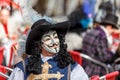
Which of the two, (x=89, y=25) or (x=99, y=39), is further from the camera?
(x=89, y=25)

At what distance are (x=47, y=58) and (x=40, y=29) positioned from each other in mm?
318

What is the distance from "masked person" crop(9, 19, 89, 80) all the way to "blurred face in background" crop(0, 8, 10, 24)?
58.7 inches

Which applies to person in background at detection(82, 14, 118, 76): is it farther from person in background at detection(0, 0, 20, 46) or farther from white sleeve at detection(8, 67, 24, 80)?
white sleeve at detection(8, 67, 24, 80)

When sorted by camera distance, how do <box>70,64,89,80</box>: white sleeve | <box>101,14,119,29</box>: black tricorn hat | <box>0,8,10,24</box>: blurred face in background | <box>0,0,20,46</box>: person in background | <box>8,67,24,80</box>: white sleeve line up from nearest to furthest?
<box>70,64,89,80</box>: white sleeve
<box>8,67,24,80</box>: white sleeve
<box>0,8,10,24</box>: blurred face in background
<box>0,0,20,46</box>: person in background
<box>101,14,119,29</box>: black tricorn hat

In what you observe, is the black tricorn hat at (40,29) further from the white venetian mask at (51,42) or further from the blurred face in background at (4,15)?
the blurred face in background at (4,15)

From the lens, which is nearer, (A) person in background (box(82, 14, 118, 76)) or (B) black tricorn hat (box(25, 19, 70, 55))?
(B) black tricorn hat (box(25, 19, 70, 55))

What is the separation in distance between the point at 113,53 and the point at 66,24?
2.81 m

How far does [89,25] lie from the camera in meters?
10.9

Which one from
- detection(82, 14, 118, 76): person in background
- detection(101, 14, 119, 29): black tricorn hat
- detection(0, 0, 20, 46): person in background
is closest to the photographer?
detection(0, 0, 20, 46): person in background

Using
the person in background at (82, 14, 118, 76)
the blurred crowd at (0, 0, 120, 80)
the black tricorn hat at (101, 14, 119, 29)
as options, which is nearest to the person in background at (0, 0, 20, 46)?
the blurred crowd at (0, 0, 120, 80)

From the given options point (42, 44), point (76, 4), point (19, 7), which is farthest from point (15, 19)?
point (76, 4)

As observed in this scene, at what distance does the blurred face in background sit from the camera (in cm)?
752

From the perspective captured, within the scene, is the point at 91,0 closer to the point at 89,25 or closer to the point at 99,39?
the point at 89,25

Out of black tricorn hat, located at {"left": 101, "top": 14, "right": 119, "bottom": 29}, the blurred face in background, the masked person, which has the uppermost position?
the blurred face in background
